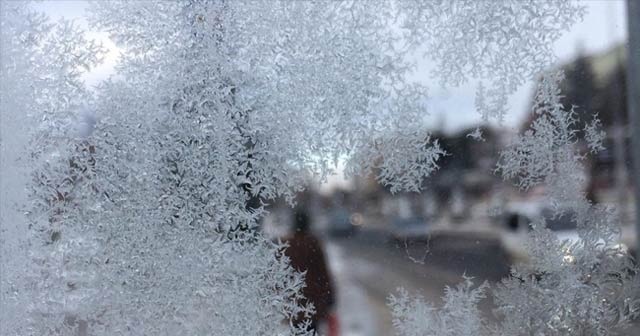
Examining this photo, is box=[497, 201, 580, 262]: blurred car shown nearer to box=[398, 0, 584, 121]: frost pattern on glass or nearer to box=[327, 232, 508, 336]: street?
box=[327, 232, 508, 336]: street

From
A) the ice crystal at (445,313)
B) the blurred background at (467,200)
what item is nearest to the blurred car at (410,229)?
the blurred background at (467,200)

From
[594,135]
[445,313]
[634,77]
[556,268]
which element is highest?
[634,77]

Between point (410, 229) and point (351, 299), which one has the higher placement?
point (410, 229)

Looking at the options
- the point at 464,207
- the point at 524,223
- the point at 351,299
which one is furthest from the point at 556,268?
the point at 351,299

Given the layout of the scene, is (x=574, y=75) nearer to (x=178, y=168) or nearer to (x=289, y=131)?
(x=289, y=131)

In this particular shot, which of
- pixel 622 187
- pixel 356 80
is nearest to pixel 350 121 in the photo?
pixel 356 80

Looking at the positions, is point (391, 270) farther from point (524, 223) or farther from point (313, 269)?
point (524, 223)

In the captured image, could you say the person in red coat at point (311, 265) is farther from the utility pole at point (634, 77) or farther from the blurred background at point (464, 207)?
the utility pole at point (634, 77)

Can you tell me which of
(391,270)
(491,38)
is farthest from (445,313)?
(491,38)

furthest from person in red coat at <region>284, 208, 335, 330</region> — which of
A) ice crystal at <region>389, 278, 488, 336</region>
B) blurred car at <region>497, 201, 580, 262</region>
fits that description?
blurred car at <region>497, 201, 580, 262</region>
